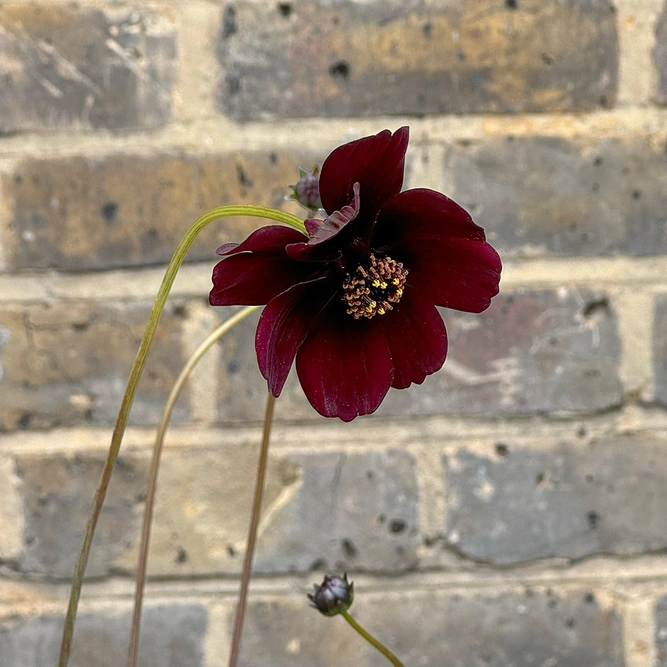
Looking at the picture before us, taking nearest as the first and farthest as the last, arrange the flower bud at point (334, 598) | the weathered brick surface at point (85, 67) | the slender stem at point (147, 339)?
the slender stem at point (147, 339), the flower bud at point (334, 598), the weathered brick surface at point (85, 67)

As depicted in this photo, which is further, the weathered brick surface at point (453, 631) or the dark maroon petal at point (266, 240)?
the weathered brick surface at point (453, 631)

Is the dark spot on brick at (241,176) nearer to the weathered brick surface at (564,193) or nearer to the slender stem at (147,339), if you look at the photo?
the weathered brick surface at (564,193)

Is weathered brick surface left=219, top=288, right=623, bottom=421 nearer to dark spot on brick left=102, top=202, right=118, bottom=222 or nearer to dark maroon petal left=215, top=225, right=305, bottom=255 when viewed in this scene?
dark spot on brick left=102, top=202, right=118, bottom=222

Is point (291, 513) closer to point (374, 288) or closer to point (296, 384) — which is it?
point (296, 384)

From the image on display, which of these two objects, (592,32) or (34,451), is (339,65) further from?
(34,451)

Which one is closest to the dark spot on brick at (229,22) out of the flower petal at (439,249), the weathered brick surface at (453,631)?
the flower petal at (439,249)
